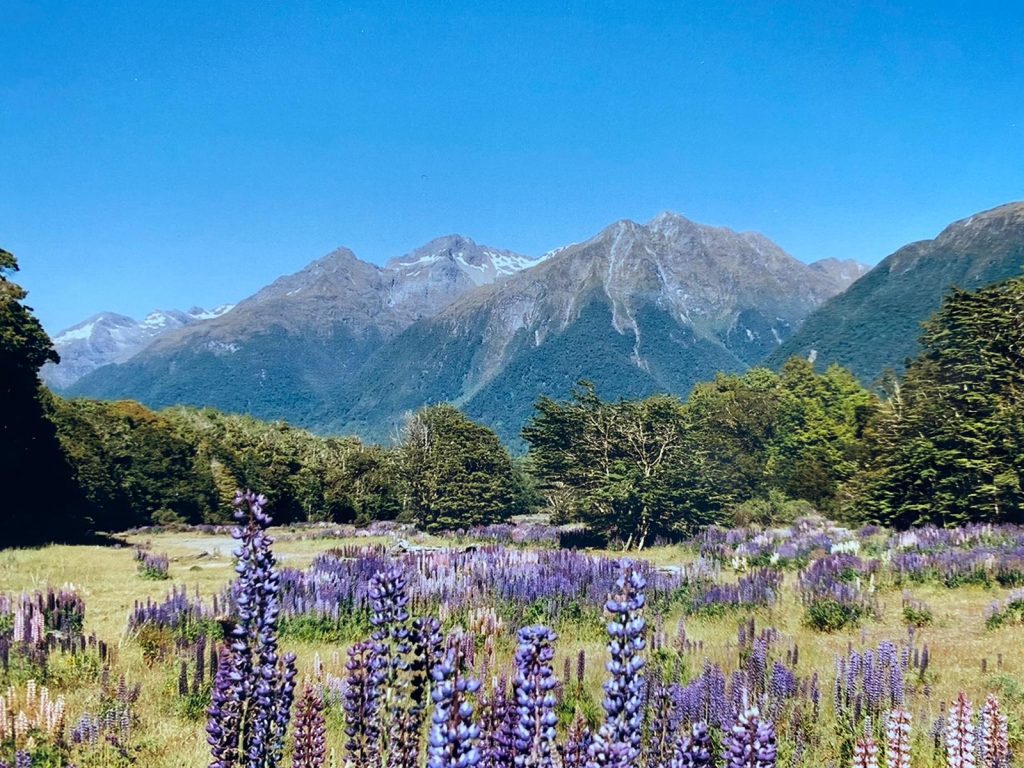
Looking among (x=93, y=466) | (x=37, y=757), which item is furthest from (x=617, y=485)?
(x=93, y=466)

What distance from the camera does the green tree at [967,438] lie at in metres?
22.3

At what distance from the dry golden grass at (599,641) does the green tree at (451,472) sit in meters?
16.2

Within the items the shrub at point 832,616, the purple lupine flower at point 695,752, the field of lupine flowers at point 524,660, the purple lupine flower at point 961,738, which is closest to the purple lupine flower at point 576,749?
the field of lupine flowers at point 524,660

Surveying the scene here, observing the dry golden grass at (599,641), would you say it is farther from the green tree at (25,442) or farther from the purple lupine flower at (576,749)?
the green tree at (25,442)

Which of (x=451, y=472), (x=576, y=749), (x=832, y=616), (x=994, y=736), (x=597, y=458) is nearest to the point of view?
(x=576, y=749)

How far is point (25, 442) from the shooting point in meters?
27.0

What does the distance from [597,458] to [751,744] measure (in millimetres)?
26631

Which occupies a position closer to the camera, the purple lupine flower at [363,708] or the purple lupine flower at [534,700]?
the purple lupine flower at [534,700]

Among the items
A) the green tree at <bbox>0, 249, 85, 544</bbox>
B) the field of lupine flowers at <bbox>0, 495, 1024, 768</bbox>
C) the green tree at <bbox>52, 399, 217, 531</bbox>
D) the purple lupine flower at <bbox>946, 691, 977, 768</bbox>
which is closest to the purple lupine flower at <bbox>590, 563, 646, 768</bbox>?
the field of lupine flowers at <bbox>0, 495, 1024, 768</bbox>

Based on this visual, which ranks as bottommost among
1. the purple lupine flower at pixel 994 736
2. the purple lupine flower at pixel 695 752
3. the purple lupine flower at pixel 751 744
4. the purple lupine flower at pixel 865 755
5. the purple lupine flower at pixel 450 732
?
the purple lupine flower at pixel 994 736

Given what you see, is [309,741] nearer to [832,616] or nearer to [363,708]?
[363,708]

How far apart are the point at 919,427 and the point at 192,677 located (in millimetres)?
25975

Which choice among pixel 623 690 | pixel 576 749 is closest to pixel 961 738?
pixel 576 749

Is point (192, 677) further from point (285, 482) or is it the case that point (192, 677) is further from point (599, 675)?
point (285, 482)
